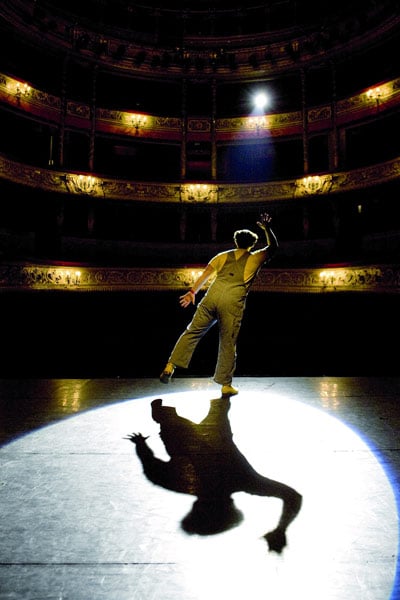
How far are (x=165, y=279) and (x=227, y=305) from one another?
36.3ft

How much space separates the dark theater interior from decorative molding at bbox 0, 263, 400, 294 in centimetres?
7

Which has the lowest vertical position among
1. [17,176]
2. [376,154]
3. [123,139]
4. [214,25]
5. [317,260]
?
[317,260]

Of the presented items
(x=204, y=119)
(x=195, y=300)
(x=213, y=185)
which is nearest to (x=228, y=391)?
(x=195, y=300)

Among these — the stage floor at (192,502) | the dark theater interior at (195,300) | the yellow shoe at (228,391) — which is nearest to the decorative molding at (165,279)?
the dark theater interior at (195,300)

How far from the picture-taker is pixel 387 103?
1370 centimetres

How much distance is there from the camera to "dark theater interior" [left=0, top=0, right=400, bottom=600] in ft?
3.85

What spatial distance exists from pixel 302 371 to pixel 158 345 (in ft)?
9.18

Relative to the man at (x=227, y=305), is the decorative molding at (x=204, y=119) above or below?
above

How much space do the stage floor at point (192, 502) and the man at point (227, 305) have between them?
49 cm

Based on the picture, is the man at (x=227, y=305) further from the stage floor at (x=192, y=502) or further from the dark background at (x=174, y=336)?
the dark background at (x=174, y=336)

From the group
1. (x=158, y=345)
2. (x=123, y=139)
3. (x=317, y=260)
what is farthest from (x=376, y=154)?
(x=158, y=345)

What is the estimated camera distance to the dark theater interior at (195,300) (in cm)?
117

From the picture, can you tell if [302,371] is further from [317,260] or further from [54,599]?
[317,260]

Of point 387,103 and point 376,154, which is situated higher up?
point 387,103
